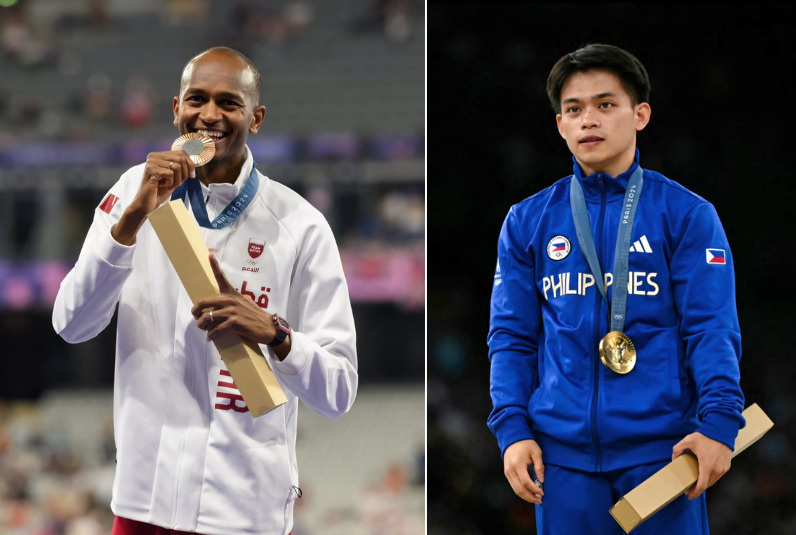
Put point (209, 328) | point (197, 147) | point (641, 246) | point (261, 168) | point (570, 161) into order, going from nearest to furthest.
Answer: point (209, 328), point (197, 147), point (641, 246), point (570, 161), point (261, 168)

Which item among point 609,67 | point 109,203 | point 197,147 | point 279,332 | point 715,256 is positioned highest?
point 609,67

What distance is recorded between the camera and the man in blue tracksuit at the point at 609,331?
2.19 m

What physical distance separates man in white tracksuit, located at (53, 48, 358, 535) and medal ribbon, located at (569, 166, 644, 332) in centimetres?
60

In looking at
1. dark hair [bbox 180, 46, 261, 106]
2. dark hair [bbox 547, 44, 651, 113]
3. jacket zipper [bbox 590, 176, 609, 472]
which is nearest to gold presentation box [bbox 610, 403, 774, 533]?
jacket zipper [bbox 590, 176, 609, 472]

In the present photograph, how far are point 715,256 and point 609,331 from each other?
1.01 ft

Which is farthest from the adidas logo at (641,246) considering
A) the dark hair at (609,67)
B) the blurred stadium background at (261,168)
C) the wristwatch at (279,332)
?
the blurred stadium background at (261,168)

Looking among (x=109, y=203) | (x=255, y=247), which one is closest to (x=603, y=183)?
(x=255, y=247)

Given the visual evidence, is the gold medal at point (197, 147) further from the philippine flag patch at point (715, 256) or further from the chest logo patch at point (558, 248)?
the philippine flag patch at point (715, 256)

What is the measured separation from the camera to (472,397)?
3.65m

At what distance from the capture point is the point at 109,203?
2318mm

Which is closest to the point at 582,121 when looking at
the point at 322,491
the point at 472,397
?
the point at 472,397

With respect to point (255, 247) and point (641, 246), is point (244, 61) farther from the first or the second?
point (641, 246)

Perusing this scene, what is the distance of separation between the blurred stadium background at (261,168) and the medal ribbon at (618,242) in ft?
23.0

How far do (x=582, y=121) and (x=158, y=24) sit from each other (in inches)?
469
